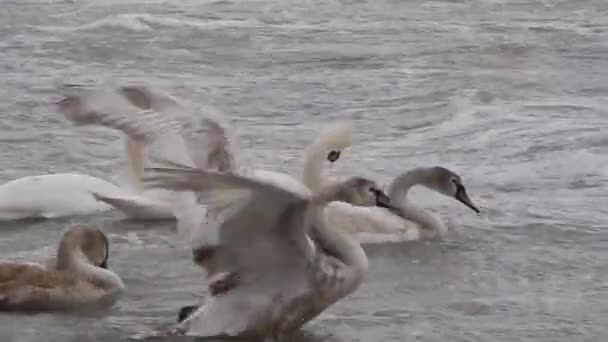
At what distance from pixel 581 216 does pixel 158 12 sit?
33.0 ft

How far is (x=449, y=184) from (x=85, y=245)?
2.43m

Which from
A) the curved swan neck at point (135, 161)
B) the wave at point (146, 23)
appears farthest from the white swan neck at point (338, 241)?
the wave at point (146, 23)

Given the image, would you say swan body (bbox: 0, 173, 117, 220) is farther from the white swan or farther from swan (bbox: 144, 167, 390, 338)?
swan (bbox: 144, 167, 390, 338)

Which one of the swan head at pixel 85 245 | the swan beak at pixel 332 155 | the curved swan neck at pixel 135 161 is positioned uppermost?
the curved swan neck at pixel 135 161

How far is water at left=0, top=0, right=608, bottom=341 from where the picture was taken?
26.0ft

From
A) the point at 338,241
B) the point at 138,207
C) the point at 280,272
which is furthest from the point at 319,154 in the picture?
the point at 280,272

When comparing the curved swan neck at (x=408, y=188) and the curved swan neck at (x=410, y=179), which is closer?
the curved swan neck at (x=408, y=188)

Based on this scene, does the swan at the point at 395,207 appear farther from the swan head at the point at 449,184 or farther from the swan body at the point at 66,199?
the swan body at the point at 66,199

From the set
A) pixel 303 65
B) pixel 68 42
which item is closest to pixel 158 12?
pixel 68 42

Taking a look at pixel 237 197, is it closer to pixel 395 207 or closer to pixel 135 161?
pixel 395 207

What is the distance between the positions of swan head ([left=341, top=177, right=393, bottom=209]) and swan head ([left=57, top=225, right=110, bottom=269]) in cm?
153

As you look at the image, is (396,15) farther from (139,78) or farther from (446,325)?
(446,325)

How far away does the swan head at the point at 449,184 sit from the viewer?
970cm

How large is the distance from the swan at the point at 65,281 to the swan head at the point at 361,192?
1.39m
